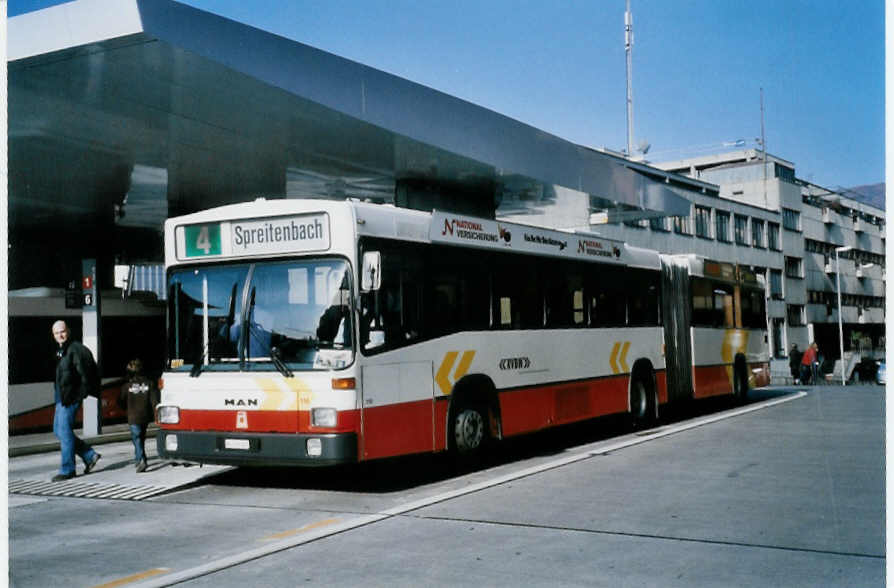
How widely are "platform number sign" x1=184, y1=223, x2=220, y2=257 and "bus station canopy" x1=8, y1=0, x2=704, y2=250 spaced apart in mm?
1688

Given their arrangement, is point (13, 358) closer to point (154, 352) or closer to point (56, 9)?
point (154, 352)

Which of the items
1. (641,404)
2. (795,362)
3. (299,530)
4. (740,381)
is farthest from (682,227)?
(299,530)

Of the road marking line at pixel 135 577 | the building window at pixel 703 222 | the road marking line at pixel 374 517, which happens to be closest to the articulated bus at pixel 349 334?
the road marking line at pixel 374 517

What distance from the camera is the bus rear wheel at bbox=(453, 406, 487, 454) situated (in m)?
11.4

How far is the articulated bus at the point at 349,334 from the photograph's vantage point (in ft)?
32.2

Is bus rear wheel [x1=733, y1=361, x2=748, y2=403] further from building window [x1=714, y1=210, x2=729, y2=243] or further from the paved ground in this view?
building window [x1=714, y1=210, x2=729, y2=243]

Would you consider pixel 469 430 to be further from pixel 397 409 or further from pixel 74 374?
pixel 74 374

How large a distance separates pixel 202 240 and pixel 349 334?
2.02 m

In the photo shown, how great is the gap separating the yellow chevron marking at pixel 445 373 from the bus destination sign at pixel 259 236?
2.09 meters

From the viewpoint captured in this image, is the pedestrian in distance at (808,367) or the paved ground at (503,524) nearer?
the paved ground at (503,524)

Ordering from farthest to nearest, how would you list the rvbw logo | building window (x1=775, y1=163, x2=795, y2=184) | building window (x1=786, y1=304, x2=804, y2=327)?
building window (x1=786, y1=304, x2=804, y2=327), building window (x1=775, y1=163, x2=795, y2=184), the rvbw logo

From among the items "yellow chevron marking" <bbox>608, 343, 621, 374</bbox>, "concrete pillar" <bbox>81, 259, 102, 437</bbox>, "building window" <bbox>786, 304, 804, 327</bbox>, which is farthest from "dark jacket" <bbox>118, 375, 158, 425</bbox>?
"building window" <bbox>786, 304, 804, 327</bbox>

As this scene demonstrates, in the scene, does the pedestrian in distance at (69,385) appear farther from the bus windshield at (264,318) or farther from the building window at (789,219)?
the building window at (789,219)

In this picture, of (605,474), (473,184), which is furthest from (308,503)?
(473,184)
